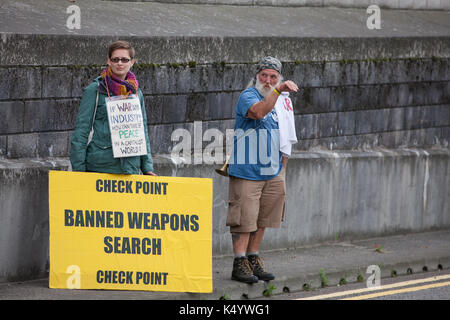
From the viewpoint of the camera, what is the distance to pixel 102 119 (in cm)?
797

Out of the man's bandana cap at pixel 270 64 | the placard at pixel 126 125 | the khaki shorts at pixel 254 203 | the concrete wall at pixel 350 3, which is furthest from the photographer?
the concrete wall at pixel 350 3

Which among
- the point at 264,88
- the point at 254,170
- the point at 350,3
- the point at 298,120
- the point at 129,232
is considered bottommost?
the point at 129,232

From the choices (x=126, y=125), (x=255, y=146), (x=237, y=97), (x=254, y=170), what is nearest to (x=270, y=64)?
(x=255, y=146)

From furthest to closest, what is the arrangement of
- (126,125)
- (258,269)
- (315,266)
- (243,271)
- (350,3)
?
(350,3) < (315,266) < (258,269) < (243,271) < (126,125)

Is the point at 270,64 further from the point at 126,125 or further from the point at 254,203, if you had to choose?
the point at 126,125

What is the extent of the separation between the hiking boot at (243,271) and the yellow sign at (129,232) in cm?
48

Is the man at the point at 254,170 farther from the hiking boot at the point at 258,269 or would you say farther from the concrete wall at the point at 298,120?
the concrete wall at the point at 298,120

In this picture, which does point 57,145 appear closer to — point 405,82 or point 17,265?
point 17,265

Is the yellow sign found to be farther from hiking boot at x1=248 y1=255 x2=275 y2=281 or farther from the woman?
hiking boot at x1=248 y1=255 x2=275 y2=281

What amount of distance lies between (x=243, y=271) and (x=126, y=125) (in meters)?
1.68

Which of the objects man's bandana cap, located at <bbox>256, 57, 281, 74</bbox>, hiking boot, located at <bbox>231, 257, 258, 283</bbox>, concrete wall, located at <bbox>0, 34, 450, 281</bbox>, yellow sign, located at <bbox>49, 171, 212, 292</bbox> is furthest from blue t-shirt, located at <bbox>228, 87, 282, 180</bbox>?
concrete wall, located at <bbox>0, 34, 450, 281</bbox>

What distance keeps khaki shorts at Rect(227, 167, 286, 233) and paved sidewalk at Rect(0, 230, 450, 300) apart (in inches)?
20.7

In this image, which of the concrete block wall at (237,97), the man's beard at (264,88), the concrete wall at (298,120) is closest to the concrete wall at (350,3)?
the concrete wall at (298,120)

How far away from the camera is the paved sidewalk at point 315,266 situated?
7.95 metres
